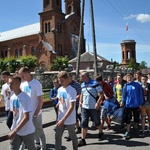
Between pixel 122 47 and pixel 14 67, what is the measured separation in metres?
47.9

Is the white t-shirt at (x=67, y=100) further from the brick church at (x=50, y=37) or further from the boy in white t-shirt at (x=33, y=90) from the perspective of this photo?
the brick church at (x=50, y=37)

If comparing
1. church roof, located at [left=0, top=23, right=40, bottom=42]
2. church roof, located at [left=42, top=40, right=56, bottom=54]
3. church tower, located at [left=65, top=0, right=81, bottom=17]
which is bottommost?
church roof, located at [left=42, top=40, right=56, bottom=54]

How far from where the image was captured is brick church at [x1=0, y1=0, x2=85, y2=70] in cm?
5588

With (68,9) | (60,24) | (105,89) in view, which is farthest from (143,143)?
(68,9)

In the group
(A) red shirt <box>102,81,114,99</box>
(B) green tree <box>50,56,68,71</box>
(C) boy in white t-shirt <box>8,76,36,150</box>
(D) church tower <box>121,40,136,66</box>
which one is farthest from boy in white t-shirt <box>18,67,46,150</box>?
(D) church tower <box>121,40,136,66</box>

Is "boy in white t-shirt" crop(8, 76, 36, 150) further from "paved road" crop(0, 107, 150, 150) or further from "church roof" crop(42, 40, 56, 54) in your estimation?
"church roof" crop(42, 40, 56, 54)

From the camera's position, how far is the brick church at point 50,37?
55.9 m

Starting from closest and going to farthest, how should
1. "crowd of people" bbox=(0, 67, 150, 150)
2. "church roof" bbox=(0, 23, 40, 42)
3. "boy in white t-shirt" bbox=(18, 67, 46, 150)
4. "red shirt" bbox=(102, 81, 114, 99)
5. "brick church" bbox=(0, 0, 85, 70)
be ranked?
"crowd of people" bbox=(0, 67, 150, 150) < "boy in white t-shirt" bbox=(18, 67, 46, 150) < "red shirt" bbox=(102, 81, 114, 99) < "brick church" bbox=(0, 0, 85, 70) < "church roof" bbox=(0, 23, 40, 42)

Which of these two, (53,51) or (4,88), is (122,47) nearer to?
(53,51)

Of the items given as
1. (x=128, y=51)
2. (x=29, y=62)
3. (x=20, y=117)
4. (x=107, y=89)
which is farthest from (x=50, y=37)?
(x=20, y=117)

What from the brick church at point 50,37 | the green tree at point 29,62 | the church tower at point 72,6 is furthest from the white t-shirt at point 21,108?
the church tower at point 72,6

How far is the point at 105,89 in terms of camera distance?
8422mm

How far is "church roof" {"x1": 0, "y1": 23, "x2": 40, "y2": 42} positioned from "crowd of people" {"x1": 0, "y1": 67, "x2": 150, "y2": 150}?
55141mm

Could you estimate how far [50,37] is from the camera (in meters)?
56.8
